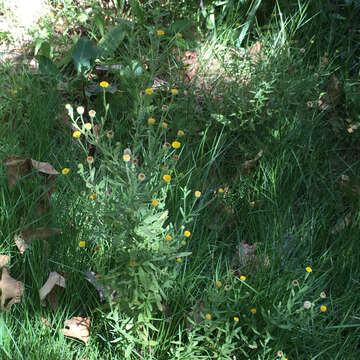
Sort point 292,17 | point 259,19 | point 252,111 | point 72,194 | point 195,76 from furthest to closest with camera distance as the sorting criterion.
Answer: point 259,19
point 292,17
point 195,76
point 252,111
point 72,194

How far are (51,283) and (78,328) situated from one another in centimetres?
20

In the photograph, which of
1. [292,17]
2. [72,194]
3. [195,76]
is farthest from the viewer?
[292,17]

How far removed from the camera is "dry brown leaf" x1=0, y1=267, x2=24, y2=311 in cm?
165

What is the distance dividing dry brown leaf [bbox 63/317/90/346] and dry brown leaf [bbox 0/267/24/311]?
208mm

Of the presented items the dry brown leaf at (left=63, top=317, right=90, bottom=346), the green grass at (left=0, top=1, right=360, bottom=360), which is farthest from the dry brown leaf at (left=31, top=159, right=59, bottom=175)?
the dry brown leaf at (left=63, top=317, right=90, bottom=346)

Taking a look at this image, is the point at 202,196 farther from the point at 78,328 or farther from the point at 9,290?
the point at 9,290

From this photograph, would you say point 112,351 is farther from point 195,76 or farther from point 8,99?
point 195,76

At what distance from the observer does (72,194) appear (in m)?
2.03

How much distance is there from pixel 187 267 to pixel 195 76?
4.12ft

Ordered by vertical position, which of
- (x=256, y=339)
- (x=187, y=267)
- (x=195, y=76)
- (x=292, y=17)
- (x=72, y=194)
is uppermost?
(x=292, y=17)

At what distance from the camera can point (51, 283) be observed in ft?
5.61

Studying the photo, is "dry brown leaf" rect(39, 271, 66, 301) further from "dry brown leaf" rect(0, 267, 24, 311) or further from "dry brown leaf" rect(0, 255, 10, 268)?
"dry brown leaf" rect(0, 255, 10, 268)

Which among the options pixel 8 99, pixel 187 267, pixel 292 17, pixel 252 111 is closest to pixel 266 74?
pixel 252 111

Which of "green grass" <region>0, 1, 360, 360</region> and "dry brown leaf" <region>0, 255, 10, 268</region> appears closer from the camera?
"green grass" <region>0, 1, 360, 360</region>
